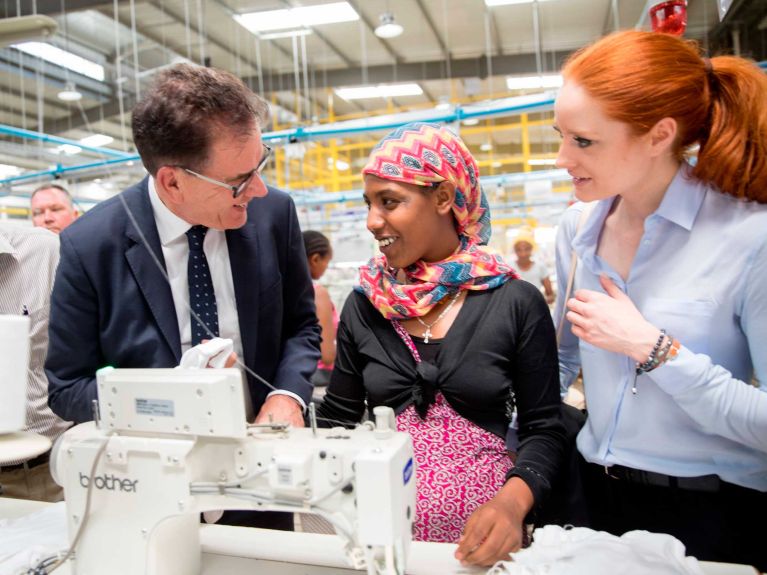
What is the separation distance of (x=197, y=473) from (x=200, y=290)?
0.46 metres

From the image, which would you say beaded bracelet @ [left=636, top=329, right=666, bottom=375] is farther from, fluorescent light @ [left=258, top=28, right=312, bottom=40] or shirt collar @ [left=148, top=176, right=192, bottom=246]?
fluorescent light @ [left=258, top=28, right=312, bottom=40]

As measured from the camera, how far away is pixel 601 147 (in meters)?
0.97

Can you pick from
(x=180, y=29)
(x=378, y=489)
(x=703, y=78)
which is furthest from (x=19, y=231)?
(x=180, y=29)

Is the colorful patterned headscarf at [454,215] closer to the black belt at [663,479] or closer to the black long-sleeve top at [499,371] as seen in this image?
the black long-sleeve top at [499,371]

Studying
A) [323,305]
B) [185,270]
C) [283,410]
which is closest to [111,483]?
[283,410]

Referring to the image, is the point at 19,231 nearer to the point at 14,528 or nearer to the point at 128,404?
the point at 14,528

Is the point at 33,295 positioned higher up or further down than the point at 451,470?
higher up

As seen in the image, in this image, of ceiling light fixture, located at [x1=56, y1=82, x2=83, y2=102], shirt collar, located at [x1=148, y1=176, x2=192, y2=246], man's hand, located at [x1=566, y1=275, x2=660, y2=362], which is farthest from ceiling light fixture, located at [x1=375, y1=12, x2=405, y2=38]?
man's hand, located at [x1=566, y1=275, x2=660, y2=362]

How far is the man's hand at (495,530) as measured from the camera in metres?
0.90

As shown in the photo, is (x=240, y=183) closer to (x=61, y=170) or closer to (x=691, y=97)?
(x=691, y=97)

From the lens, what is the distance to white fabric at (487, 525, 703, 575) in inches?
32.2

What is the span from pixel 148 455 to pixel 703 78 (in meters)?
1.05

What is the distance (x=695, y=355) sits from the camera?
2.97 ft

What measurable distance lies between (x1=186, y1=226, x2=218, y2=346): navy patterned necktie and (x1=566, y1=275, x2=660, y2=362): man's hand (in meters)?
0.70
